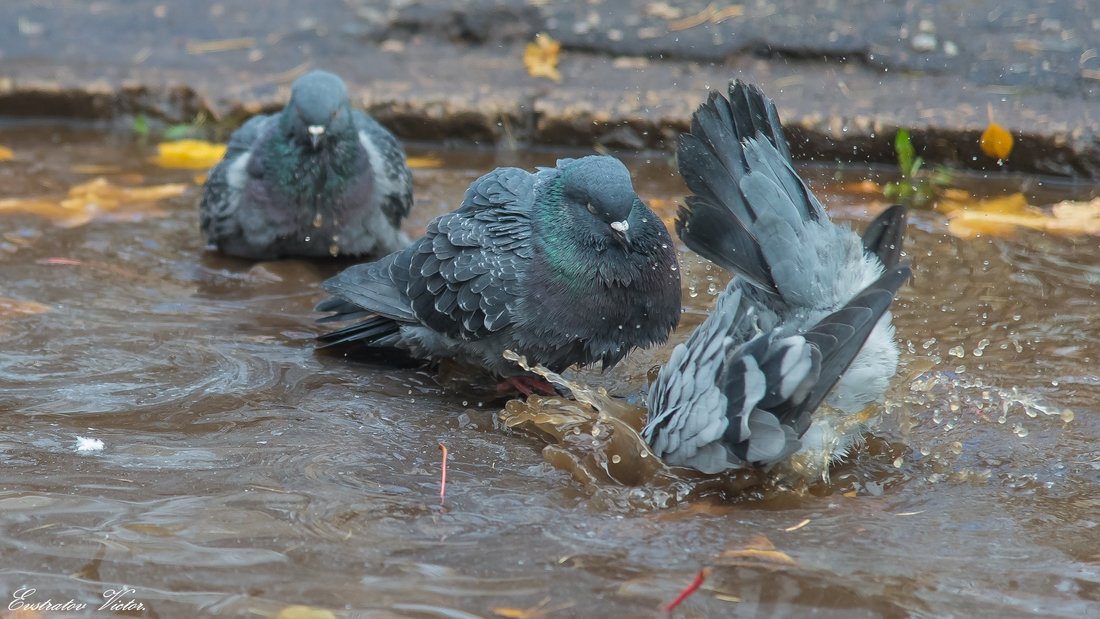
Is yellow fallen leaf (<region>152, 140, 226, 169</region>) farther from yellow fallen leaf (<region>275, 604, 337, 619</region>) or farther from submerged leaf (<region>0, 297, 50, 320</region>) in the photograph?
yellow fallen leaf (<region>275, 604, 337, 619</region>)

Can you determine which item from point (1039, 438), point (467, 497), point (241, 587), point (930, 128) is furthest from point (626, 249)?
point (930, 128)

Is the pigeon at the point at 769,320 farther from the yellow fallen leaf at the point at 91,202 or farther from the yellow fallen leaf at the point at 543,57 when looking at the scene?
the yellow fallen leaf at the point at 543,57

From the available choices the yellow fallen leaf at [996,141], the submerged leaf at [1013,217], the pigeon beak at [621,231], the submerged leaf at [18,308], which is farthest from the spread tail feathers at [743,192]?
the yellow fallen leaf at [996,141]

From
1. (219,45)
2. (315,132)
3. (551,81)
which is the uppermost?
(219,45)

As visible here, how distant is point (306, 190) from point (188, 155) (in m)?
1.64

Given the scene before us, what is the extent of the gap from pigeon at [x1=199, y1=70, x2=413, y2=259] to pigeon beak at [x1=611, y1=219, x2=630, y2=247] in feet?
6.07

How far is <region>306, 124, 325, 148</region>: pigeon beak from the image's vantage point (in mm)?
5102

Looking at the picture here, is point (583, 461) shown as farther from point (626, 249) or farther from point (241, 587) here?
point (241, 587)

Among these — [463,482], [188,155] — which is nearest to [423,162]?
[188,155]

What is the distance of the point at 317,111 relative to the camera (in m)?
5.12

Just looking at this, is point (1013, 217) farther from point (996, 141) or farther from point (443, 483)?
point (443, 483)

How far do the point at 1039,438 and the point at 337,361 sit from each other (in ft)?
8.07

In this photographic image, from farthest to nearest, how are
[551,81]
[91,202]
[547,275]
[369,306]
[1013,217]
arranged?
1. [551,81]
2. [91,202]
3. [1013,217]
4. [369,306]
5. [547,275]

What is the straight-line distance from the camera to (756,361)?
127 inches
